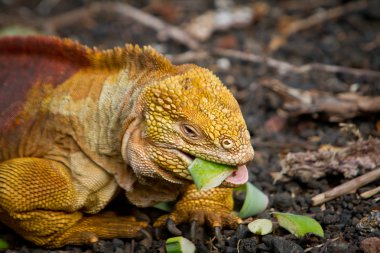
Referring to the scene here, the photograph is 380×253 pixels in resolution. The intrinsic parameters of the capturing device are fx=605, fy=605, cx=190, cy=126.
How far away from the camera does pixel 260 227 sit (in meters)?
5.08

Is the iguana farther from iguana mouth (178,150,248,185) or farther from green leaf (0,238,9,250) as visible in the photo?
green leaf (0,238,9,250)

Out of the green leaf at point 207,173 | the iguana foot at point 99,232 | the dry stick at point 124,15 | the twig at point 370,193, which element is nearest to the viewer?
the green leaf at point 207,173

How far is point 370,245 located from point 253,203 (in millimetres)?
1136

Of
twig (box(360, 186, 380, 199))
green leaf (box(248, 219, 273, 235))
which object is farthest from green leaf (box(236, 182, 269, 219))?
twig (box(360, 186, 380, 199))

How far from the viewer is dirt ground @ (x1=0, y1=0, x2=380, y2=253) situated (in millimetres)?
5324

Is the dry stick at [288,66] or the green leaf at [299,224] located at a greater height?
the dry stick at [288,66]

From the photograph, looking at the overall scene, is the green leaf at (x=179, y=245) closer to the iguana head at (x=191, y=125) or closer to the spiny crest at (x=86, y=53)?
the iguana head at (x=191, y=125)

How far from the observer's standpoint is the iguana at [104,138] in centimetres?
473

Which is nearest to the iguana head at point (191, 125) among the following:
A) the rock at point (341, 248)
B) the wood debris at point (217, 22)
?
the rock at point (341, 248)

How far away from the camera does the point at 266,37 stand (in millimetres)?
9375

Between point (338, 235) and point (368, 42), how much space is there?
178 inches

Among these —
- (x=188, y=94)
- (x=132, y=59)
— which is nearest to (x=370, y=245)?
(x=188, y=94)

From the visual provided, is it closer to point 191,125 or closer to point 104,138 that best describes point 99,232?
point 104,138

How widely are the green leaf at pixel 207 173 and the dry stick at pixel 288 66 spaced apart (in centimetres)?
365
